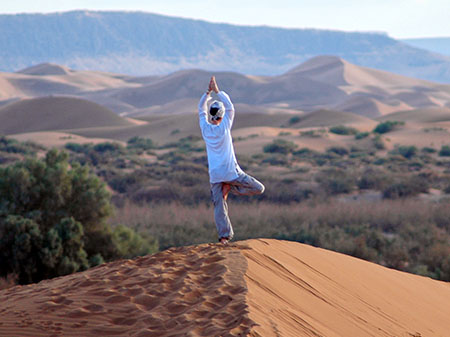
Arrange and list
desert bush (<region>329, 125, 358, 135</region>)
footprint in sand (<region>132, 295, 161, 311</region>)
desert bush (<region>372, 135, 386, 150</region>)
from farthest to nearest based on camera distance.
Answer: desert bush (<region>329, 125, 358, 135</region>), desert bush (<region>372, 135, 386, 150</region>), footprint in sand (<region>132, 295, 161, 311</region>)

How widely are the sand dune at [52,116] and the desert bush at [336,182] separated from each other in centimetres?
3714

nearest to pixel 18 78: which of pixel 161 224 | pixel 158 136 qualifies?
pixel 158 136

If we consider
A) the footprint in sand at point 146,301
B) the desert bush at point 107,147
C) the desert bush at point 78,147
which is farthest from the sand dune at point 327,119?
the footprint in sand at point 146,301

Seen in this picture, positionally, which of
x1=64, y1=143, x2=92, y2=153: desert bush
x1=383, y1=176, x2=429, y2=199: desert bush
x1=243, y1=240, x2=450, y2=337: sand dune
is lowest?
x1=383, y1=176, x2=429, y2=199: desert bush

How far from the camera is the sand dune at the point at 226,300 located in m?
6.07

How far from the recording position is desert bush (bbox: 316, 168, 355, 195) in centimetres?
2483

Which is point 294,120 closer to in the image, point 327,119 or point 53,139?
point 327,119

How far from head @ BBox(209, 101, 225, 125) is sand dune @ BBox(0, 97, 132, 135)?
53997 millimetres

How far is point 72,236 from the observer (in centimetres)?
1339

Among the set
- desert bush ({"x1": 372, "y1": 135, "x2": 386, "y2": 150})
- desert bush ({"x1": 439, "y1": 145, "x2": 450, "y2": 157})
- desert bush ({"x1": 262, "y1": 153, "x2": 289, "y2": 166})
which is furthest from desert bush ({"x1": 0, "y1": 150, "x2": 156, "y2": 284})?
desert bush ({"x1": 372, "y1": 135, "x2": 386, "y2": 150})

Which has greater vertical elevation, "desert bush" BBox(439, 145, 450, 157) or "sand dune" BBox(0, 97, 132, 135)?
"sand dune" BBox(0, 97, 132, 135)

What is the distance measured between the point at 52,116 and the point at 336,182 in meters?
43.9

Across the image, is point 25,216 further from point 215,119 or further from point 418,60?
point 418,60

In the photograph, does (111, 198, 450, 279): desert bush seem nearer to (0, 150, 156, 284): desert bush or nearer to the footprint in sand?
(0, 150, 156, 284): desert bush
